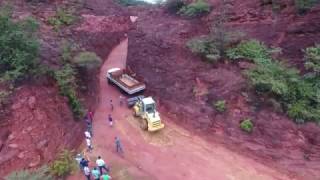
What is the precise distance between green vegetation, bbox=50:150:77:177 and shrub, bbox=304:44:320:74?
14219mm

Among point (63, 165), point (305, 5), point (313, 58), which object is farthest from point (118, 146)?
point (305, 5)

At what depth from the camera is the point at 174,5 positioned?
34.4m

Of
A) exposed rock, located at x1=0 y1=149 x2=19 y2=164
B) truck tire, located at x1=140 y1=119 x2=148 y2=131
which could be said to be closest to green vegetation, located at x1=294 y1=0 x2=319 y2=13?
truck tire, located at x1=140 y1=119 x2=148 y2=131

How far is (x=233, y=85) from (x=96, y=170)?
33.1 feet

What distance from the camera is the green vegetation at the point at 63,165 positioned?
1797 centimetres

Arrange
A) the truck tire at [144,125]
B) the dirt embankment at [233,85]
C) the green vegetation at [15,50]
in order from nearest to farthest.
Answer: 1. the dirt embankment at [233,85]
2. the green vegetation at [15,50]
3. the truck tire at [144,125]

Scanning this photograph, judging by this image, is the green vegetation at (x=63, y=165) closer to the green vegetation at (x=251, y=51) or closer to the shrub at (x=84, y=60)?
the shrub at (x=84, y=60)

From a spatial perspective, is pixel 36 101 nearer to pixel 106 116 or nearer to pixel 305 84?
pixel 106 116

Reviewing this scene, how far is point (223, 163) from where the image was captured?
19828 millimetres

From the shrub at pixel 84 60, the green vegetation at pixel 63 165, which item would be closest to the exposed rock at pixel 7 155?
the green vegetation at pixel 63 165

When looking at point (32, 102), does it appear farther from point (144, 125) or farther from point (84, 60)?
point (144, 125)

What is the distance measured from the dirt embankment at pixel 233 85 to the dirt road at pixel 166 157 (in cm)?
76

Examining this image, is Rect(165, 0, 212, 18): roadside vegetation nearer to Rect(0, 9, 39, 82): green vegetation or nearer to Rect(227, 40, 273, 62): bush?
Rect(227, 40, 273, 62): bush

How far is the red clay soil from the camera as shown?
18.3m
